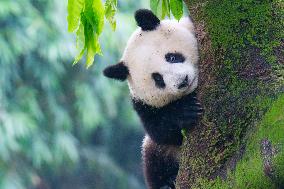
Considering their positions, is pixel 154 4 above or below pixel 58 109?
above

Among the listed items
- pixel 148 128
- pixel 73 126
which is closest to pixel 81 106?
pixel 73 126

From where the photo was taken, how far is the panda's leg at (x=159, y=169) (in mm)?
4934

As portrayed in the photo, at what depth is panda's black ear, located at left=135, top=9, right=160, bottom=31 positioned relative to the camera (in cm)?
438

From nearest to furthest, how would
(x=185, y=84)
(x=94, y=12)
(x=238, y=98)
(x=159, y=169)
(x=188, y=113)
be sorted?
(x=238, y=98) → (x=94, y=12) → (x=188, y=113) → (x=185, y=84) → (x=159, y=169)

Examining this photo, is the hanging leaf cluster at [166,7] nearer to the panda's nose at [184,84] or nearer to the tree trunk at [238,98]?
the tree trunk at [238,98]

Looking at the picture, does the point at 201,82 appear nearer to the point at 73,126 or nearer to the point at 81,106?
the point at 81,106

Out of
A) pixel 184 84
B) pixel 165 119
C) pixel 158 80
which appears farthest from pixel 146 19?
pixel 165 119

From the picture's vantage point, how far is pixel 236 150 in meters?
2.65

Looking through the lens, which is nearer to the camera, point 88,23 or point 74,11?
point 74,11

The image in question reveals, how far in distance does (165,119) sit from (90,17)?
63.5 inches

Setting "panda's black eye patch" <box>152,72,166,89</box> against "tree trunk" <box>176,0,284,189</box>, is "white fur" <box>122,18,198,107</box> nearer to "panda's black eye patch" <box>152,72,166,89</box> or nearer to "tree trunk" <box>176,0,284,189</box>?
"panda's black eye patch" <box>152,72,166,89</box>

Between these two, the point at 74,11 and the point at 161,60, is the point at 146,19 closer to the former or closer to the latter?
the point at 161,60

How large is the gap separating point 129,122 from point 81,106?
1445 mm

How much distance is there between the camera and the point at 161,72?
14.5 feet
